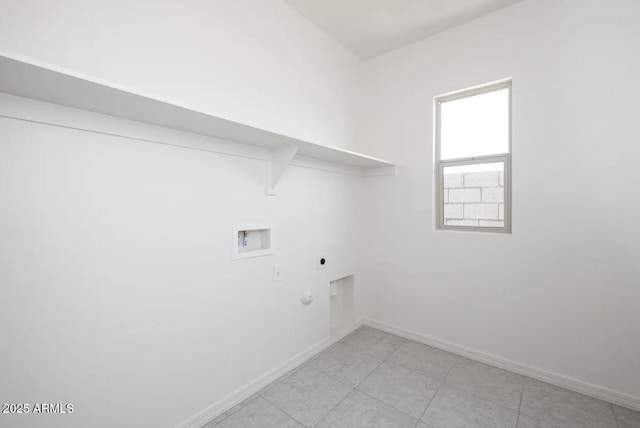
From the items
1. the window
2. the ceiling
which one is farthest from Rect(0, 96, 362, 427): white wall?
the window

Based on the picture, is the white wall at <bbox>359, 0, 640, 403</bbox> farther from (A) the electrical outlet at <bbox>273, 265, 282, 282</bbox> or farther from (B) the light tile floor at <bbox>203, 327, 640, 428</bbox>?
(A) the electrical outlet at <bbox>273, 265, 282, 282</bbox>

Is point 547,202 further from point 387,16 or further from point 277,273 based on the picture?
point 277,273

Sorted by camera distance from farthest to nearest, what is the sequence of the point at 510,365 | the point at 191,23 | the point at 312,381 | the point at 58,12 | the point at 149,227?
the point at 510,365
the point at 312,381
the point at 191,23
the point at 149,227
the point at 58,12

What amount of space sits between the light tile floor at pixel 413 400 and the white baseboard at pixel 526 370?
5 cm

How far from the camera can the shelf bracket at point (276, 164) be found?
2.01 metres

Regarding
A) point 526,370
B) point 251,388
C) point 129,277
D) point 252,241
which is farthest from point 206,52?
point 526,370

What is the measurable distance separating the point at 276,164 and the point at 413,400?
6.55 feet

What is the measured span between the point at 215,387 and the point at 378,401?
113 centimetres

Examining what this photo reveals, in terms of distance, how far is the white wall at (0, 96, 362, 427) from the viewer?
1.14m

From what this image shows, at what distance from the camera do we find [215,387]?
1.78m

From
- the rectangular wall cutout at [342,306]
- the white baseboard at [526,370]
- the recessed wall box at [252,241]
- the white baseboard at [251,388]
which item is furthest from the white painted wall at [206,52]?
the white baseboard at [526,370]

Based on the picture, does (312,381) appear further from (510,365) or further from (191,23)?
(191,23)

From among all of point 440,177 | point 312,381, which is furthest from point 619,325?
point 312,381

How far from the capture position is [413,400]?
6.31ft
